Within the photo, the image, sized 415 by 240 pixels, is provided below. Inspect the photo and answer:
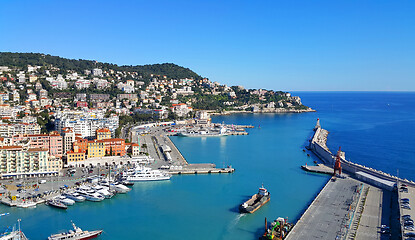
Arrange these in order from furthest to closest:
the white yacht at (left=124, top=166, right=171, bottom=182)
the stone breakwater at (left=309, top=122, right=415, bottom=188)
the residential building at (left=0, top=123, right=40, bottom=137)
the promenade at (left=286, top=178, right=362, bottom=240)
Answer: the residential building at (left=0, top=123, right=40, bottom=137) → the white yacht at (left=124, top=166, right=171, bottom=182) → the stone breakwater at (left=309, top=122, right=415, bottom=188) → the promenade at (left=286, top=178, right=362, bottom=240)

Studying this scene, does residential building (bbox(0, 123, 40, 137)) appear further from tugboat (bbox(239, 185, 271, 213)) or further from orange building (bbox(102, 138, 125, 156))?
tugboat (bbox(239, 185, 271, 213))

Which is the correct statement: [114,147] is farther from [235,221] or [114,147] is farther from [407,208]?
[407,208]

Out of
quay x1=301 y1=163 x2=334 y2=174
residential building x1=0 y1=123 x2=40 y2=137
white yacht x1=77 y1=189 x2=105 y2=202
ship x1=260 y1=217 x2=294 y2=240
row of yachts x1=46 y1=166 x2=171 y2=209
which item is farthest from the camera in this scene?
residential building x1=0 y1=123 x2=40 y2=137

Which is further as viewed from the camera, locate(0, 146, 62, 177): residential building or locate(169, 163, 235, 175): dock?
locate(169, 163, 235, 175): dock

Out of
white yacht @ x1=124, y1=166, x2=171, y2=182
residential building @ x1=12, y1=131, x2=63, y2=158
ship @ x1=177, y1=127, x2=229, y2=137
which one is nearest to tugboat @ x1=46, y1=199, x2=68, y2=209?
white yacht @ x1=124, y1=166, x2=171, y2=182

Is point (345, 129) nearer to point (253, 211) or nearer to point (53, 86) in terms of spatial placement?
point (253, 211)

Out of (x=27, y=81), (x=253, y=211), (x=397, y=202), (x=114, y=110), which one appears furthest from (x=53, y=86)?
(x=397, y=202)

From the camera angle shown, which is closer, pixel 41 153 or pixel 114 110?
pixel 41 153
